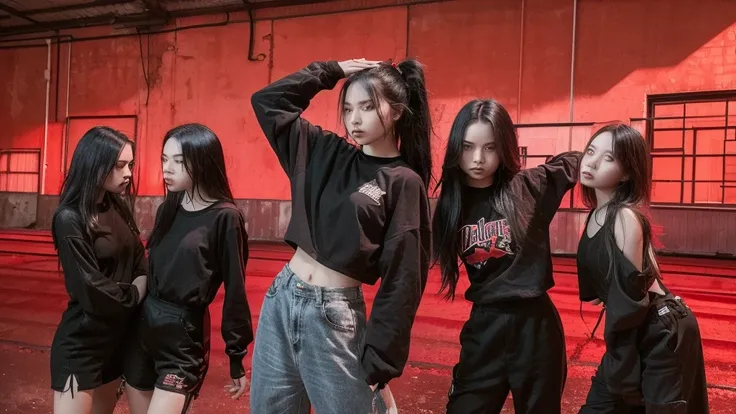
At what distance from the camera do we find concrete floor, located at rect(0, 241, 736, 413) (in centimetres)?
266

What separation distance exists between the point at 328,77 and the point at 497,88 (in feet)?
24.6

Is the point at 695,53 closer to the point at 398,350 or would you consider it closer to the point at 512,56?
the point at 512,56

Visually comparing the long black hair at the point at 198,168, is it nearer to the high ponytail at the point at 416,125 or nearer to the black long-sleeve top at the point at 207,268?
the black long-sleeve top at the point at 207,268

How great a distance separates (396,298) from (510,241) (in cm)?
53

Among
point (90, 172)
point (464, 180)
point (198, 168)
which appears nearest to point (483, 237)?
point (464, 180)

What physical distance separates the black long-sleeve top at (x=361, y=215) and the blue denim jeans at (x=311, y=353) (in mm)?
60

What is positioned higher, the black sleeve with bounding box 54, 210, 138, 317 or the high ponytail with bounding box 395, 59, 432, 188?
the high ponytail with bounding box 395, 59, 432, 188

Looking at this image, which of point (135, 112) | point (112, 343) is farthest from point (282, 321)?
point (135, 112)

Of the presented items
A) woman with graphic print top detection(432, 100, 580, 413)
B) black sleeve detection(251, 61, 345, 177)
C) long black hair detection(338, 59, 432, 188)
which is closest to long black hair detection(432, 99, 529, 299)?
woman with graphic print top detection(432, 100, 580, 413)

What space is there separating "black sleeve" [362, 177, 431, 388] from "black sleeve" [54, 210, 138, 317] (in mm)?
869

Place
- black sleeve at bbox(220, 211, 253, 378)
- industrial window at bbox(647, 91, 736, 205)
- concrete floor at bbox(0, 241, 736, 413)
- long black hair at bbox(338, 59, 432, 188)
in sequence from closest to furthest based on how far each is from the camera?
long black hair at bbox(338, 59, 432, 188) → black sleeve at bbox(220, 211, 253, 378) → concrete floor at bbox(0, 241, 736, 413) → industrial window at bbox(647, 91, 736, 205)

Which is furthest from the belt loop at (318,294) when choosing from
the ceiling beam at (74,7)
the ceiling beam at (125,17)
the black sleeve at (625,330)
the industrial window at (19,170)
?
the industrial window at (19,170)

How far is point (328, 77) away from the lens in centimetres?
147

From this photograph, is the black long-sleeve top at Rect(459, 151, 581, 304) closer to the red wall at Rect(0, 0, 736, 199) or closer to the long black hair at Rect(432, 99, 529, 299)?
the long black hair at Rect(432, 99, 529, 299)
